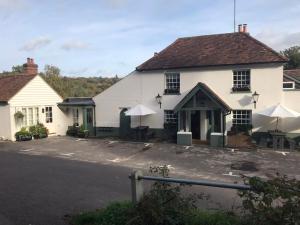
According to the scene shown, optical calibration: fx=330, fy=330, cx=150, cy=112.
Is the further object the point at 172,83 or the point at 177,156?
the point at 172,83

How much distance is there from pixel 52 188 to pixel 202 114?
14.0 metres

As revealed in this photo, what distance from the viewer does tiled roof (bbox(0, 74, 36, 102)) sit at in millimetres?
24516

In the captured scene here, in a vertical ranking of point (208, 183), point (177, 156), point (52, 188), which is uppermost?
point (208, 183)

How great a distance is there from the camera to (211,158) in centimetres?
1781

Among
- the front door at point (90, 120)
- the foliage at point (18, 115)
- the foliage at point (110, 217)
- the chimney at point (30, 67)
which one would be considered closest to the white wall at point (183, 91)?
the front door at point (90, 120)

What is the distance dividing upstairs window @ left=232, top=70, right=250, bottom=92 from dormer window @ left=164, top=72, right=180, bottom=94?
3.96 metres

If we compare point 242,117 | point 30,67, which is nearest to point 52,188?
point 242,117

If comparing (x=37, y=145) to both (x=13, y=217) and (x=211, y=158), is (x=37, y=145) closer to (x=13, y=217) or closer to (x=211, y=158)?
(x=211, y=158)

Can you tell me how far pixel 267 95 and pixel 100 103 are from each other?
12.6m

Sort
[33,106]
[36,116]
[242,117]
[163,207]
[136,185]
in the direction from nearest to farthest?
[163,207]
[136,185]
[242,117]
[33,106]
[36,116]

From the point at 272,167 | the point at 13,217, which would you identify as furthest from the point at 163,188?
the point at 272,167

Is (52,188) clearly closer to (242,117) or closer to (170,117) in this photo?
(170,117)

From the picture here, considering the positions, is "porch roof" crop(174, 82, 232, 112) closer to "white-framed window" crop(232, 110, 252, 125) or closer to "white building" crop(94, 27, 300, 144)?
"white building" crop(94, 27, 300, 144)

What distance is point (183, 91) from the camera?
23312mm
